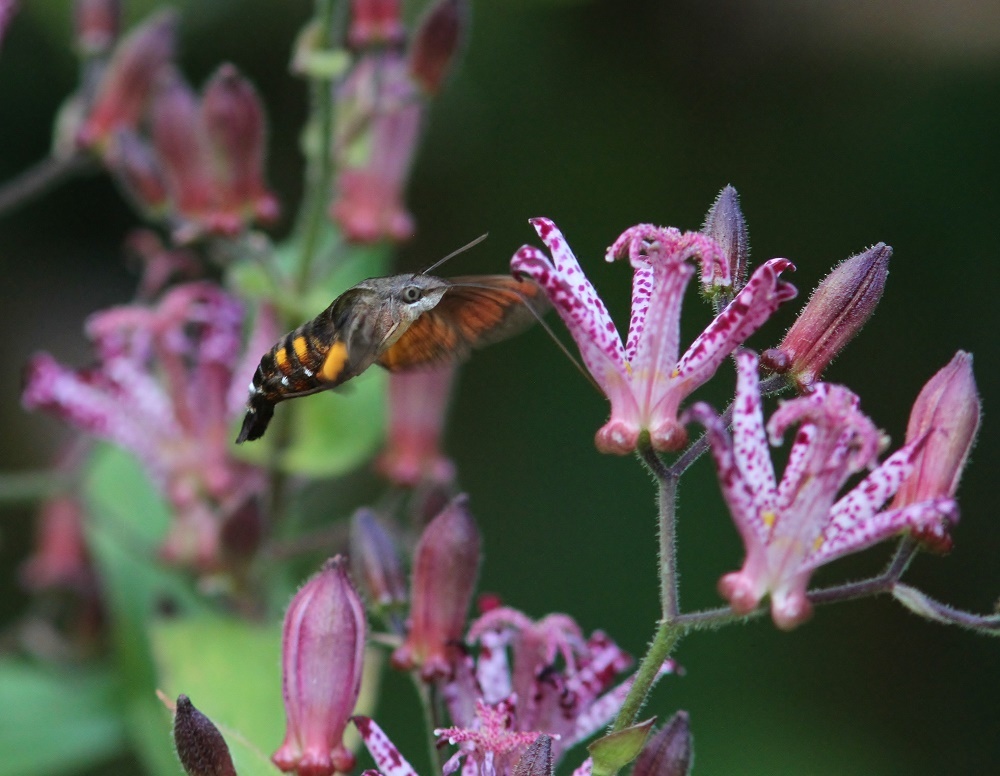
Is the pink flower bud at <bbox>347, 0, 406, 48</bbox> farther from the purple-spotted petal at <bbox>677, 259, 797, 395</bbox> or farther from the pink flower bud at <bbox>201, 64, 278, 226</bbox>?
the purple-spotted petal at <bbox>677, 259, 797, 395</bbox>

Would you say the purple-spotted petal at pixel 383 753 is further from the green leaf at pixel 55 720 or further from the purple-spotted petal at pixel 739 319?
the green leaf at pixel 55 720

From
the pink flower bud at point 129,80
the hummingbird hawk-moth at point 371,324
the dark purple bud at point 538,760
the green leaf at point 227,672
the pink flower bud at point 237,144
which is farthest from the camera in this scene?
the pink flower bud at point 129,80

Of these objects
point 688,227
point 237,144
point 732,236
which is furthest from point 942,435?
point 688,227

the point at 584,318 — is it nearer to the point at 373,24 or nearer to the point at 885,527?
the point at 885,527

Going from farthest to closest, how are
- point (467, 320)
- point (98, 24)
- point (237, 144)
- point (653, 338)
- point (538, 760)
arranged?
point (98, 24)
point (237, 144)
point (467, 320)
point (653, 338)
point (538, 760)

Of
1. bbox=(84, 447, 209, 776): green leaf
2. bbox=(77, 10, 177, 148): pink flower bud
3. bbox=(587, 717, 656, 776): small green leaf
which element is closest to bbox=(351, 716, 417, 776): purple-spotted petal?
bbox=(587, 717, 656, 776): small green leaf

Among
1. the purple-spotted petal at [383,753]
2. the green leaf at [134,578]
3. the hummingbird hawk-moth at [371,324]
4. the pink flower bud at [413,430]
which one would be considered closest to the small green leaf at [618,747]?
the purple-spotted petal at [383,753]

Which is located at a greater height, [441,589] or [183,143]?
[183,143]
